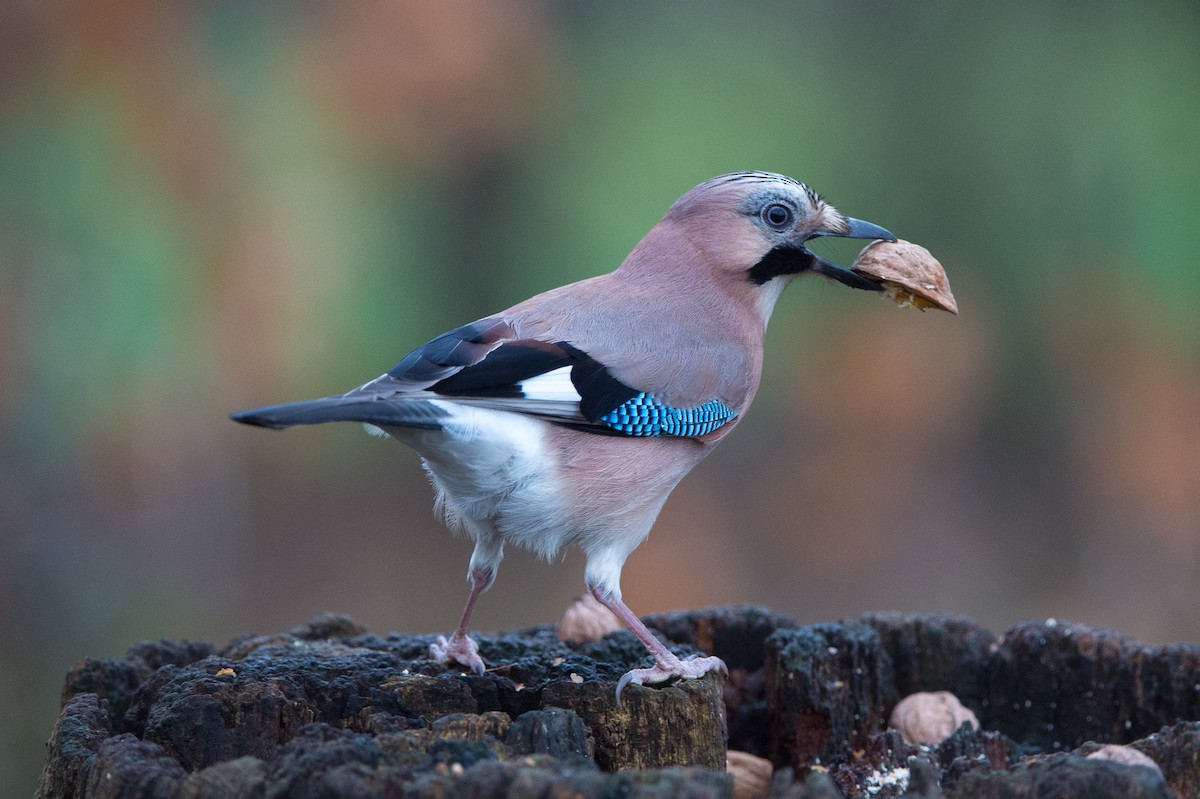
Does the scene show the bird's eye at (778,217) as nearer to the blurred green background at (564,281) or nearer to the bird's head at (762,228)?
the bird's head at (762,228)

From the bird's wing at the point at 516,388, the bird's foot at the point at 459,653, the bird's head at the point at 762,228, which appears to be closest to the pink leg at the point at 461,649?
the bird's foot at the point at 459,653

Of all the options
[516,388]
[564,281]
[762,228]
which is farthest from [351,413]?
[564,281]

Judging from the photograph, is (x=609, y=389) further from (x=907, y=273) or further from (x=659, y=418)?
(x=907, y=273)

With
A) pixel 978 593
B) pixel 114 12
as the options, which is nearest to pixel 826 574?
pixel 978 593

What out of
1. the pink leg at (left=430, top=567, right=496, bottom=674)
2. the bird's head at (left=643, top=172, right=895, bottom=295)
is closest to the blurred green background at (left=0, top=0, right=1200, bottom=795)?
the bird's head at (left=643, top=172, right=895, bottom=295)

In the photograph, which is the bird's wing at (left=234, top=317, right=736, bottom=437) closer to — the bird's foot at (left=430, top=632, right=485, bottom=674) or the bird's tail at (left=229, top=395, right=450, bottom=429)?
the bird's tail at (left=229, top=395, right=450, bottom=429)

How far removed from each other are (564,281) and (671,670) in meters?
2.84

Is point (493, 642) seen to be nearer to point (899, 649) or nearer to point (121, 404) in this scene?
point (899, 649)

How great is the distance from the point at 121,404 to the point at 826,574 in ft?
9.23

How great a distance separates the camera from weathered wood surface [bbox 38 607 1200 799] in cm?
154

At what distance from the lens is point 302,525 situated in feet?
16.4

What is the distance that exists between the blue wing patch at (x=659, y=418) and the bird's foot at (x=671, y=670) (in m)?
0.48

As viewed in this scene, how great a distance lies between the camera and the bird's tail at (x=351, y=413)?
1.92 m

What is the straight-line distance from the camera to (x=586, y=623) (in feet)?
9.43
